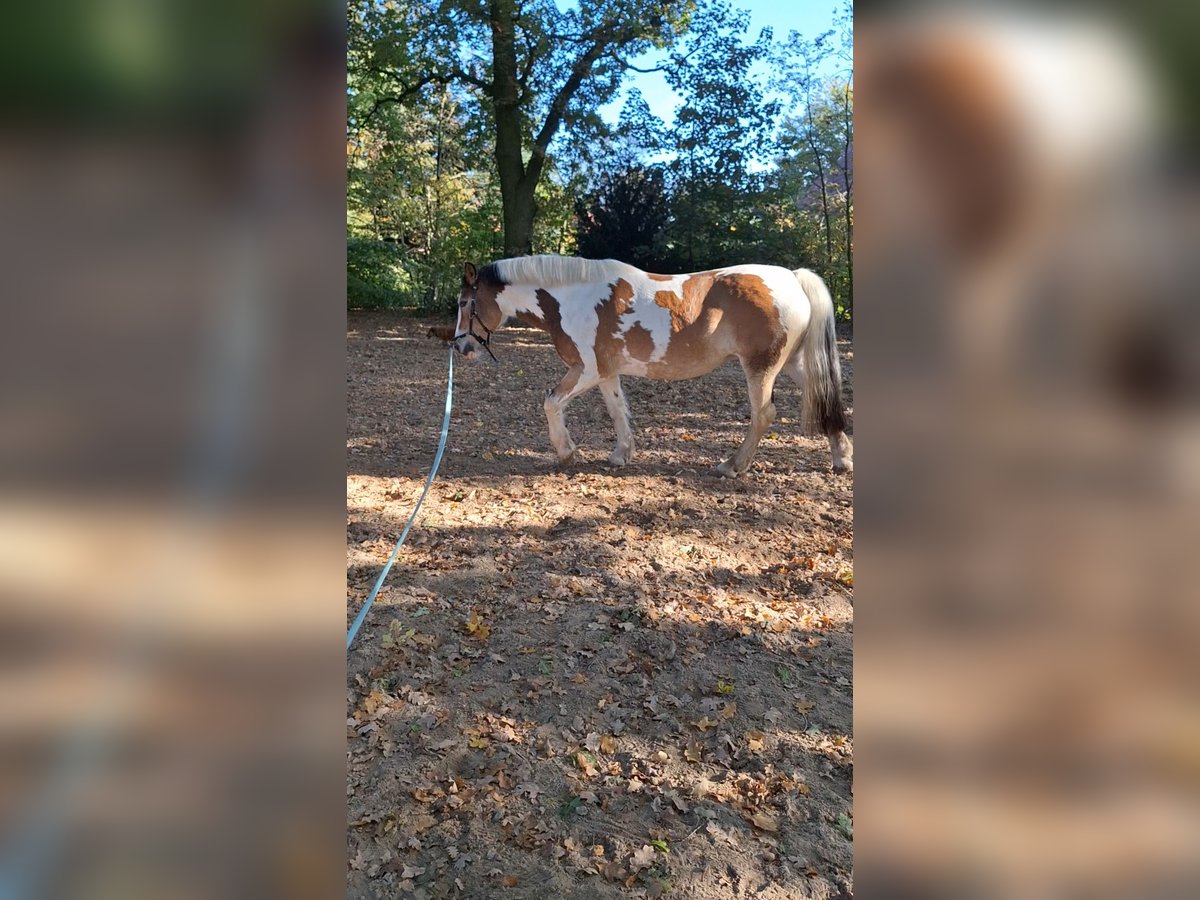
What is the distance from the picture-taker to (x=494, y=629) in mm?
4074

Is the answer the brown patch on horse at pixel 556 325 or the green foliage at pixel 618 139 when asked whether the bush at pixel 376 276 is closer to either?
the green foliage at pixel 618 139

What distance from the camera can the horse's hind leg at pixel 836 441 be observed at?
6.36m

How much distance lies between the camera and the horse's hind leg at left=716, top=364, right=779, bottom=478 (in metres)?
6.30

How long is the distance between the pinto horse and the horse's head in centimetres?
13

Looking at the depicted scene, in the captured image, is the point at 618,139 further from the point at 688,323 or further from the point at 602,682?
the point at 602,682

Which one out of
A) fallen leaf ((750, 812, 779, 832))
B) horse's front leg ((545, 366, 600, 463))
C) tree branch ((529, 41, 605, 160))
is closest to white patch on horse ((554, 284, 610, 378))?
horse's front leg ((545, 366, 600, 463))

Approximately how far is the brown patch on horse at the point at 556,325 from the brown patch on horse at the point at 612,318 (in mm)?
188

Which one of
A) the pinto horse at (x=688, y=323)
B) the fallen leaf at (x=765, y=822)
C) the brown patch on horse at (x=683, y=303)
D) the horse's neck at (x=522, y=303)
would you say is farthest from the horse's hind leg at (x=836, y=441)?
the fallen leaf at (x=765, y=822)
